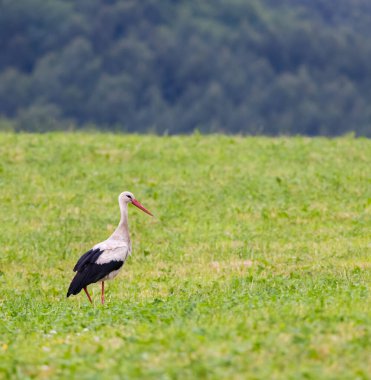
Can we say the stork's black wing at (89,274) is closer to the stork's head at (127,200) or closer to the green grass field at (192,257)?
the green grass field at (192,257)

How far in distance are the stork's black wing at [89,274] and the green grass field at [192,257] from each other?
0.32 m

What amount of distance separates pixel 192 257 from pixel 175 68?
11883 centimetres

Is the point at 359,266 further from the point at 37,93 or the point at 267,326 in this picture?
→ the point at 37,93

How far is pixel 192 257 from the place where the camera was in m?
22.8

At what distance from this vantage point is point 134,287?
19641mm

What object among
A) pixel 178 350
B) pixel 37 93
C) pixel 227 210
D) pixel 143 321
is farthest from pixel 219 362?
pixel 37 93

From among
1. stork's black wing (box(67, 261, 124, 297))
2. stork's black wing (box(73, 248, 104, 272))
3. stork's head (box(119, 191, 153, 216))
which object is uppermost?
stork's head (box(119, 191, 153, 216))

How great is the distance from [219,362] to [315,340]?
4.26 feet

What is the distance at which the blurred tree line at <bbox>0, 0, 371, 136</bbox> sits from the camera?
127m

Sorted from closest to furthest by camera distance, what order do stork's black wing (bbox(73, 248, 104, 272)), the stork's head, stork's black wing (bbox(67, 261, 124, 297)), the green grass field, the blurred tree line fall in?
the green grass field → stork's black wing (bbox(67, 261, 124, 297)) → stork's black wing (bbox(73, 248, 104, 272)) → the stork's head → the blurred tree line

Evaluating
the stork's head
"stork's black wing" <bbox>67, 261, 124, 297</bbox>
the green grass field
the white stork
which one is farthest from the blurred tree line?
"stork's black wing" <bbox>67, 261, 124, 297</bbox>

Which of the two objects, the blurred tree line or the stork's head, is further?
the blurred tree line

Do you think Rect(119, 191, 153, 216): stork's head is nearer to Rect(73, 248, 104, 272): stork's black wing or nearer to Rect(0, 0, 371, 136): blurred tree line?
Rect(73, 248, 104, 272): stork's black wing

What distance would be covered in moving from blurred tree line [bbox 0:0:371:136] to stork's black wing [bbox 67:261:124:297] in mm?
95769
